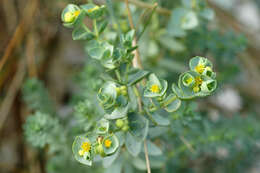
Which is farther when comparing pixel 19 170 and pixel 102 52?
pixel 19 170

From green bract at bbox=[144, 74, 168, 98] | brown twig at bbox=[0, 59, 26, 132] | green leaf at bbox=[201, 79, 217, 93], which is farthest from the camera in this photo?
brown twig at bbox=[0, 59, 26, 132]

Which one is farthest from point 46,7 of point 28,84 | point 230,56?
point 230,56

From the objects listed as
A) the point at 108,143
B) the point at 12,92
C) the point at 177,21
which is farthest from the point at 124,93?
the point at 12,92

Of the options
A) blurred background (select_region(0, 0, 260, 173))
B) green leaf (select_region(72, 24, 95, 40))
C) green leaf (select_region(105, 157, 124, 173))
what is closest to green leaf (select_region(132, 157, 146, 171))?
green leaf (select_region(105, 157, 124, 173))

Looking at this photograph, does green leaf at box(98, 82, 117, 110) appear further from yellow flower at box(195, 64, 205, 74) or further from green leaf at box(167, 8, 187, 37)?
green leaf at box(167, 8, 187, 37)

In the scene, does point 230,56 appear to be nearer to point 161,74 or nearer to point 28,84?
point 161,74

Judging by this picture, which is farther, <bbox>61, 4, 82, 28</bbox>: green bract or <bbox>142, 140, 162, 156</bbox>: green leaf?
<bbox>142, 140, 162, 156</bbox>: green leaf

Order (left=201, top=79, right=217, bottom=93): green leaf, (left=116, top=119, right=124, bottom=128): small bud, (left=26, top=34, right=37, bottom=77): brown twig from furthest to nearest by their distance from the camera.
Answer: (left=26, top=34, right=37, bottom=77): brown twig < (left=116, top=119, right=124, bottom=128): small bud < (left=201, top=79, right=217, bottom=93): green leaf
